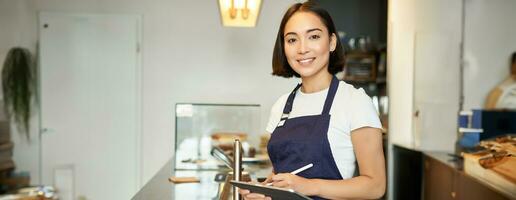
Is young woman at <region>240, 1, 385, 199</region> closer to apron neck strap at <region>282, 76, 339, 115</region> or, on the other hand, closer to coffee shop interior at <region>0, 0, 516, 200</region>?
apron neck strap at <region>282, 76, 339, 115</region>

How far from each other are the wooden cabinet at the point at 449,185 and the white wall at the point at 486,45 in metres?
0.77

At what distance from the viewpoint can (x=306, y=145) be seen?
118 cm

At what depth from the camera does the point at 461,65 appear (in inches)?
152

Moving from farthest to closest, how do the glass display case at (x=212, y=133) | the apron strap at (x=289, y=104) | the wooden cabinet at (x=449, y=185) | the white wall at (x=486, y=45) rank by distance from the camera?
the white wall at (x=486, y=45)
the glass display case at (x=212, y=133)
the wooden cabinet at (x=449, y=185)
the apron strap at (x=289, y=104)

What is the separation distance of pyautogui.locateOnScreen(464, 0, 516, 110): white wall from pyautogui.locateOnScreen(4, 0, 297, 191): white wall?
4.78ft

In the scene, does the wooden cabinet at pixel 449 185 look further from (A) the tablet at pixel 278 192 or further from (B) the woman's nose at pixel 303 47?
(A) the tablet at pixel 278 192

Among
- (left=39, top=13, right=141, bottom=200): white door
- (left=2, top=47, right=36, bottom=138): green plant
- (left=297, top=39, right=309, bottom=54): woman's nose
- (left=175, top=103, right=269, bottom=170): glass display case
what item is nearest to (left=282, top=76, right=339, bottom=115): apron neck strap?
(left=297, top=39, right=309, bottom=54): woman's nose

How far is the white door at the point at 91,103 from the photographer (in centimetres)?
445

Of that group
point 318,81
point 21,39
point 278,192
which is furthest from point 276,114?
point 21,39

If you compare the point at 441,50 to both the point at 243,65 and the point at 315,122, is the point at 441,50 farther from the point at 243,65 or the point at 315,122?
the point at 315,122

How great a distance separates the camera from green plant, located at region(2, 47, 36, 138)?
4387 millimetres

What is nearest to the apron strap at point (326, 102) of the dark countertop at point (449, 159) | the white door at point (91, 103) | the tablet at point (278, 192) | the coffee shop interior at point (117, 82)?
the tablet at point (278, 192)

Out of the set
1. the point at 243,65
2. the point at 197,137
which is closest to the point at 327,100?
the point at 197,137

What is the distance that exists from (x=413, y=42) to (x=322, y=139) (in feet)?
11.0
